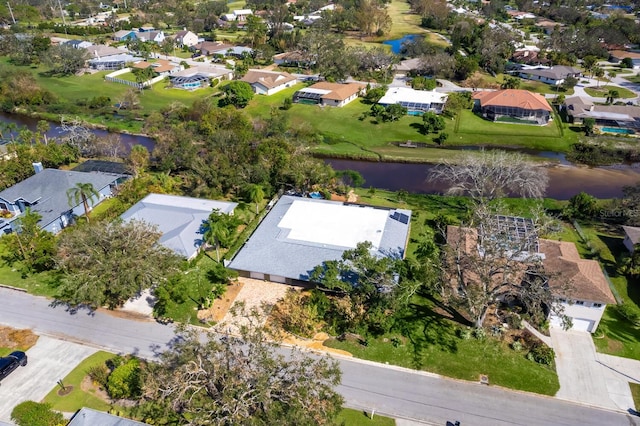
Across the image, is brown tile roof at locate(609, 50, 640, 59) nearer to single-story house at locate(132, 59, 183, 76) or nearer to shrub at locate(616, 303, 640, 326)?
shrub at locate(616, 303, 640, 326)

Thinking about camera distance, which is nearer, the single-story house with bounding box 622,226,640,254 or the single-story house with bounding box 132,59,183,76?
the single-story house with bounding box 622,226,640,254

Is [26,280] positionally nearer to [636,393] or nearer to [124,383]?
[124,383]

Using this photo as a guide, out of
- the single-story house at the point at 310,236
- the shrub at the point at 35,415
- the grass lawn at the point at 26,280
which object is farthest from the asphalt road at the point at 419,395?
the single-story house at the point at 310,236

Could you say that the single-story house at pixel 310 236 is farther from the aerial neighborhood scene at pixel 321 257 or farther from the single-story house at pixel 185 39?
the single-story house at pixel 185 39

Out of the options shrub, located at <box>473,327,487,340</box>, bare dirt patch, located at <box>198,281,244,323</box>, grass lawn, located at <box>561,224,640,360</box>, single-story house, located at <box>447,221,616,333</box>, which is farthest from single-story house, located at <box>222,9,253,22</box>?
shrub, located at <box>473,327,487,340</box>

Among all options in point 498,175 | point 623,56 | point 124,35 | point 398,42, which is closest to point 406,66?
point 398,42

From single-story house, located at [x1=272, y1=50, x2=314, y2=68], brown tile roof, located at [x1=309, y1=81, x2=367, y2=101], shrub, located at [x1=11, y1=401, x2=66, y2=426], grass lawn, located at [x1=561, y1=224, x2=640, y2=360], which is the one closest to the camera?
shrub, located at [x1=11, y1=401, x2=66, y2=426]
